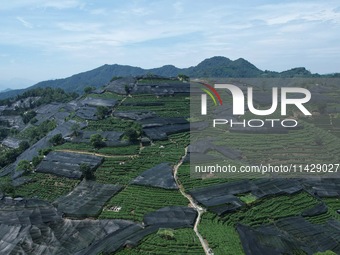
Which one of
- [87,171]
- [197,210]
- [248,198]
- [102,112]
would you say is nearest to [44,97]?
[102,112]

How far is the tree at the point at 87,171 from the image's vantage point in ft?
136

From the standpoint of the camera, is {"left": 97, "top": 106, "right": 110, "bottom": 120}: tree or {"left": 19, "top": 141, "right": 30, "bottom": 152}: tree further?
{"left": 97, "top": 106, "right": 110, "bottom": 120}: tree

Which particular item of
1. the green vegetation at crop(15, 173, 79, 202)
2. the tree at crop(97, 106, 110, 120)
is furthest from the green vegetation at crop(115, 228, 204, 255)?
the tree at crop(97, 106, 110, 120)

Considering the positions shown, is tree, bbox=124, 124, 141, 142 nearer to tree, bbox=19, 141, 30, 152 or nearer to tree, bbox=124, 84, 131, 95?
tree, bbox=19, 141, 30, 152

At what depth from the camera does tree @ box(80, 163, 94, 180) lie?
136 feet

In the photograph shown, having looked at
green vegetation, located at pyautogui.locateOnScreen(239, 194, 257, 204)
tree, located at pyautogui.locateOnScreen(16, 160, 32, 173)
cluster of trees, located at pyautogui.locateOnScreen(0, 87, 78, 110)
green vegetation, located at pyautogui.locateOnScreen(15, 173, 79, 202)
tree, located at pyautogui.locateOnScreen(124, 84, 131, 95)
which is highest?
tree, located at pyautogui.locateOnScreen(124, 84, 131, 95)

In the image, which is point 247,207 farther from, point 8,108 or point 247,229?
point 8,108

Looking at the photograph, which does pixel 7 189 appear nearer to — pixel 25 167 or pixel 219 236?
pixel 25 167

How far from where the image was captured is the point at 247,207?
3531 centimetres

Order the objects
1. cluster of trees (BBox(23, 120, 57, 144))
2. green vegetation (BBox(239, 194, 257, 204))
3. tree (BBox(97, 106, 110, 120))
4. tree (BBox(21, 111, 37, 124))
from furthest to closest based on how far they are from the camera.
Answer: tree (BBox(21, 111, 37, 124))
cluster of trees (BBox(23, 120, 57, 144))
tree (BBox(97, 106, 110, 120))
green vegetation (BBox(239, 194, 257, 204))

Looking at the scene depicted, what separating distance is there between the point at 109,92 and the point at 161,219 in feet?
168

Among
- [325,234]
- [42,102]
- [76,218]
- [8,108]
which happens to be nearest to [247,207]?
[325,234]

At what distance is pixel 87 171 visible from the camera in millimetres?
41531

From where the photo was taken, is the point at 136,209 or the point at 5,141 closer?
the point at 136,209
